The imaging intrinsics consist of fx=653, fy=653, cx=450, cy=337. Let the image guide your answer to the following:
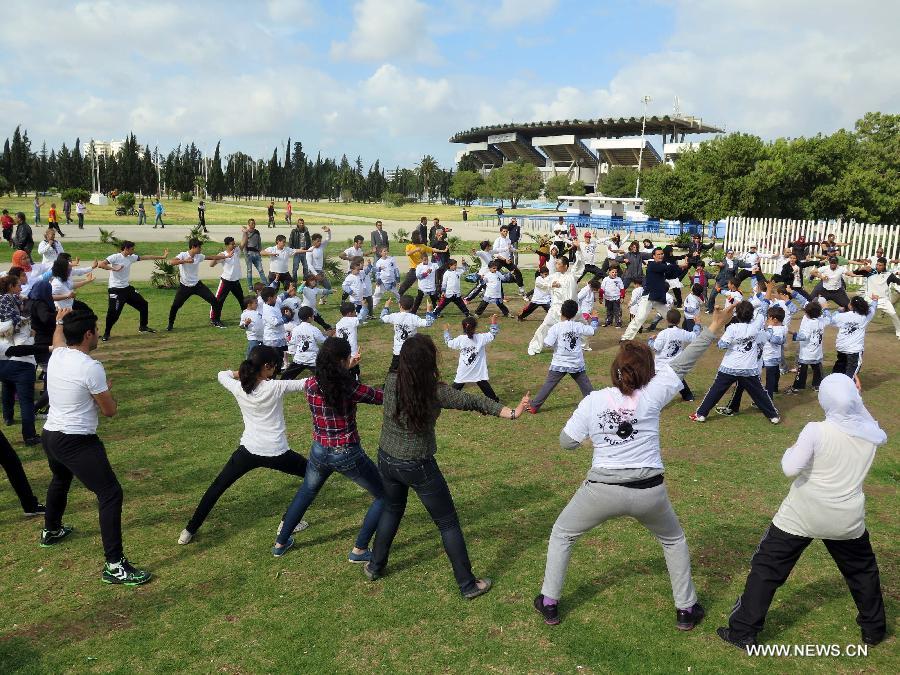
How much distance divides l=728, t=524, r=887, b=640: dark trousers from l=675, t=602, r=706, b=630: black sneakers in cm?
25

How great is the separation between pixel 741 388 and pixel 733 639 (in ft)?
18.3

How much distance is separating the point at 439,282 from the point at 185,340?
7.43 meters

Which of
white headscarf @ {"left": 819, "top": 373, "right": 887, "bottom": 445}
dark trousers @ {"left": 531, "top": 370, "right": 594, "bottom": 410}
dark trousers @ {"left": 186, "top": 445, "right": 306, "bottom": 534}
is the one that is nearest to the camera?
white headscarf @ {"left": 819, "top": 373, "right": 887, "bottom": 445}

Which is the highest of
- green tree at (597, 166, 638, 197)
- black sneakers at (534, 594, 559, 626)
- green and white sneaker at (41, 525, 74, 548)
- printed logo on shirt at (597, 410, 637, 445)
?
green tree at (597, 166, 638, 197)

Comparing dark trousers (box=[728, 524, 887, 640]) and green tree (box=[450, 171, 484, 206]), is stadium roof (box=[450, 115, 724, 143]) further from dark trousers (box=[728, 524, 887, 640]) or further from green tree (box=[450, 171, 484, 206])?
dark trousers (box=[728, 524, 887, 640])

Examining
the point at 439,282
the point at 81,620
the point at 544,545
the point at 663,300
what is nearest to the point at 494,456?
the point at 544,545

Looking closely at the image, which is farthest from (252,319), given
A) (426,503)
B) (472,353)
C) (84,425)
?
(426,503)

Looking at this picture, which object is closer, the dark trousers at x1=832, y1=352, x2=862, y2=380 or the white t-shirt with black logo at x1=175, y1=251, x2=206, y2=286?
the dark trousers at x1=832, y1=352, x2=862, y2=380

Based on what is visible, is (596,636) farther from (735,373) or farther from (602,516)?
(735,373)

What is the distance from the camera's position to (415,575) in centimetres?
520

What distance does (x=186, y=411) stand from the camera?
367 inches

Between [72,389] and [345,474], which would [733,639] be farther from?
[72,389]

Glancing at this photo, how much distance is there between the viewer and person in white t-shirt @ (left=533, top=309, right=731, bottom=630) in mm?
4156

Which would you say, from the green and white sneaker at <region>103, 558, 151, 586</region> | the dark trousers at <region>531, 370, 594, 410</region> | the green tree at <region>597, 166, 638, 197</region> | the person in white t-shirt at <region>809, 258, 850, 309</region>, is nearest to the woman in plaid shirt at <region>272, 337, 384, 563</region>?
the green and white sneaker at <region>103, 558, 151, 586</region>
